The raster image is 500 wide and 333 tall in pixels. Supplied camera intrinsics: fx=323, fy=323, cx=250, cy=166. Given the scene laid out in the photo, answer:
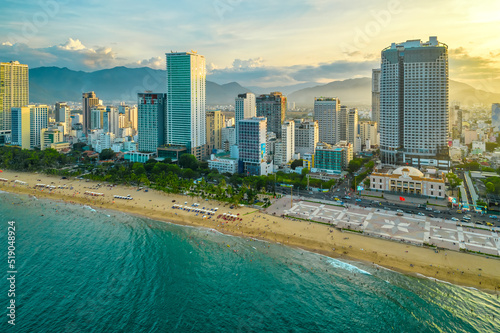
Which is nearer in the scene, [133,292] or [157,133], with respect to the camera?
[133,292]

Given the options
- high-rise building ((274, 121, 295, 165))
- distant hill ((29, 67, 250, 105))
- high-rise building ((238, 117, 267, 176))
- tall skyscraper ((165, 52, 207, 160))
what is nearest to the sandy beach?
high-rise building ((238, 117, 267, 176))

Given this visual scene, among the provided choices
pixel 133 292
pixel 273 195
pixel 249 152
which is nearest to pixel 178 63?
pixel 249 152

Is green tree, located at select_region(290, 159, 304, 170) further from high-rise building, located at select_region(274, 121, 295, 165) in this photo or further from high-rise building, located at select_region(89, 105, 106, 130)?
high-rise building, located at select_region(89, 105, 106, 130)

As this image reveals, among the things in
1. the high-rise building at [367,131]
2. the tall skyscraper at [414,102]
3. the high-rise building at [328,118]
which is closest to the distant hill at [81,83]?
the high-rise building at [328,118]

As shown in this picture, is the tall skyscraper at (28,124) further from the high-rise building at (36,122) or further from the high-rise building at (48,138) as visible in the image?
the high-rise building at (48,138)

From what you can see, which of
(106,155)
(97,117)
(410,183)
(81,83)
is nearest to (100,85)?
(81,83)

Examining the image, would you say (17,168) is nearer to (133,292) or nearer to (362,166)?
(133,292)

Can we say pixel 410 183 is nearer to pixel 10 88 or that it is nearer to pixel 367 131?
pixel 367 131
